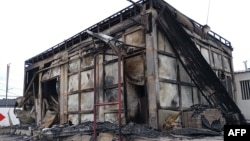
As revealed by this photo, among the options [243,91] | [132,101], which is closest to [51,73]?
Result: [132,101]

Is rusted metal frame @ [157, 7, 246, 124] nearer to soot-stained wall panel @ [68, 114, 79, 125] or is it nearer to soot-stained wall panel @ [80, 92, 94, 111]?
soot-stained wall panel @ [80, 92, 94, 111]

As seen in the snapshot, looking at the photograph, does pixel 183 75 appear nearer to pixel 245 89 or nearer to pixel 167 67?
pixel 167 67

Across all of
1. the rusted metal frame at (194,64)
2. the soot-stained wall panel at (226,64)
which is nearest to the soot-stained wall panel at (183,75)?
the rusted metal frame at (194,64)

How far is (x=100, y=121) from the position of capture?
11.7 meters

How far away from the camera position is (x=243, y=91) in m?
15.9

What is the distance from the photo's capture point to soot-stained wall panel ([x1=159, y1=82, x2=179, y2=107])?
10159 millimetres

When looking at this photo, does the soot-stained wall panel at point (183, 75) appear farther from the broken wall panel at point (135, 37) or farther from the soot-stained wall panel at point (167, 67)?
the broken wall panel at point (135, 37)

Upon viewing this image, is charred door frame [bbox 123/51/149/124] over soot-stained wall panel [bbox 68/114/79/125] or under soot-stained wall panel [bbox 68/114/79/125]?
over

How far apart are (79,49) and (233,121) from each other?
8.28m

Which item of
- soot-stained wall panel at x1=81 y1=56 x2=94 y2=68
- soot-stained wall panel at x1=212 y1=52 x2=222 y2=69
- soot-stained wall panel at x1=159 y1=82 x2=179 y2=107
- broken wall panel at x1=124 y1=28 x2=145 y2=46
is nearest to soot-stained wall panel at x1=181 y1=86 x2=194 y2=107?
soot-stained wall panel at x1=159 y1=82 x2=179 y2=107

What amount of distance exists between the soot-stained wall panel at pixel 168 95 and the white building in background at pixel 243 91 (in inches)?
267

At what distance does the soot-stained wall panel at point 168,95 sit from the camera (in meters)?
10.2

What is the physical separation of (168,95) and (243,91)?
759 centimetres

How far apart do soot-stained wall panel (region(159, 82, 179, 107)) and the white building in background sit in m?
6.78
